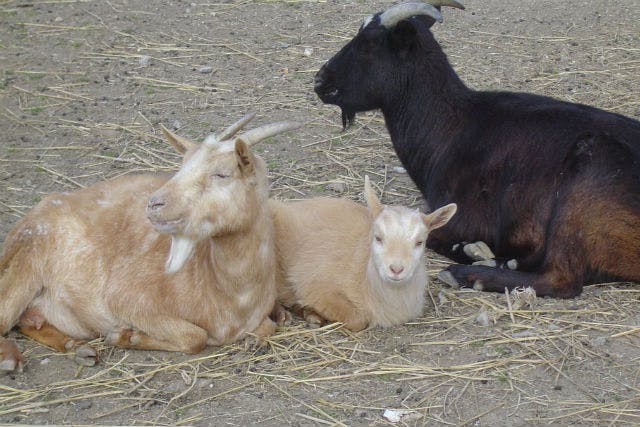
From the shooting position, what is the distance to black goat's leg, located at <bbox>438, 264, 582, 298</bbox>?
18.8 feet

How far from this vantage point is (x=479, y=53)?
9.68m

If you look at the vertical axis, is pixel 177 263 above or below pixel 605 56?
below

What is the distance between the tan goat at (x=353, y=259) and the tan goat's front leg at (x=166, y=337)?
25.2 inches

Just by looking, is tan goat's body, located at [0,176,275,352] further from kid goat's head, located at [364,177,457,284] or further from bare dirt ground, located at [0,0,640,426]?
kid goat's head, located at [364,177,457,284]

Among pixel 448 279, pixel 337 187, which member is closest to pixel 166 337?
pixel 448 279

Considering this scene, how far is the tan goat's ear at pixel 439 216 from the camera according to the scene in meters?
5.30

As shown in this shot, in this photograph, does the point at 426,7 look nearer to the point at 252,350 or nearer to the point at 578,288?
the point at 578,288

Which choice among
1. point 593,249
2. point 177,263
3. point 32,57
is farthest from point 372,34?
point 32,57

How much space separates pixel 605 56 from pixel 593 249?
4.42 meters

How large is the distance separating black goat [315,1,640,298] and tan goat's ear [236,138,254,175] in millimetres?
1759

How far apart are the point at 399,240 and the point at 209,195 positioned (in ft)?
3.66

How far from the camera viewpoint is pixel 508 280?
5.86 metres

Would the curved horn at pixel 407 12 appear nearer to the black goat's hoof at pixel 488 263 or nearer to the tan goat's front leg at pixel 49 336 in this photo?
the black goat's hoof at pixel 488 263

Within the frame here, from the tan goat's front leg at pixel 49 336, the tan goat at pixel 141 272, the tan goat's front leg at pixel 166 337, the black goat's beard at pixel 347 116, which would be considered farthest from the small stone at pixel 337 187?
the tan goat's front leg at pixel 49 336
